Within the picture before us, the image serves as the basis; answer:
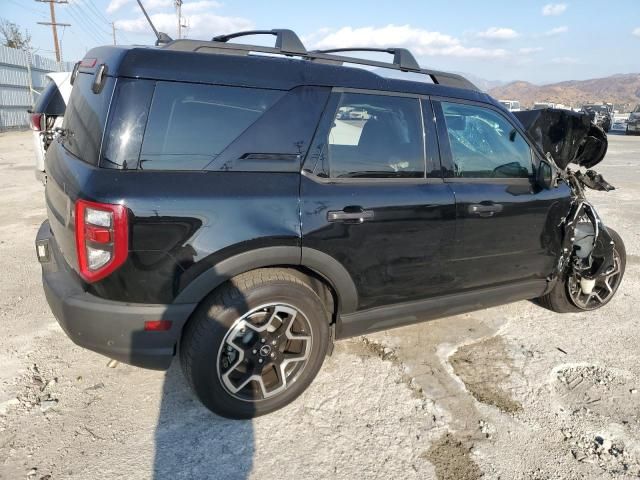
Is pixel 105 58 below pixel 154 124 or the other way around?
the other way around

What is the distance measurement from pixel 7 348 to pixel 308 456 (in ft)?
7.36

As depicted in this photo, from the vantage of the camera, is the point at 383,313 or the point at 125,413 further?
the point at 383,313

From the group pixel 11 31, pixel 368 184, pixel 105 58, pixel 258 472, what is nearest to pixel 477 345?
pixel 368 184

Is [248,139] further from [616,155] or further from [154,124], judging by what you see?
[616,155]

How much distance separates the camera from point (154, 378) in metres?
2.92

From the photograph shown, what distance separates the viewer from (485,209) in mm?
3039

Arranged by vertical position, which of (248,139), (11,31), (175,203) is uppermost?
(11,31)

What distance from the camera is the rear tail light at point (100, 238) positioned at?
6.86 ft

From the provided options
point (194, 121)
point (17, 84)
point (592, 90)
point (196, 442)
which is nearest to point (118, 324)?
point (196, 442)

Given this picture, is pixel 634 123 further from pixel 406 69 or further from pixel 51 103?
pixel 51 103

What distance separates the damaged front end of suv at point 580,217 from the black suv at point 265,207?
59 centimetres

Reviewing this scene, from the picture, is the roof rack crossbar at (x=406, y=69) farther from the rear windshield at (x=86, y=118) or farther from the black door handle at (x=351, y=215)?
the rear windshield at (x=86, y=118)

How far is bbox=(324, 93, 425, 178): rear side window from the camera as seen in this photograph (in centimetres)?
264

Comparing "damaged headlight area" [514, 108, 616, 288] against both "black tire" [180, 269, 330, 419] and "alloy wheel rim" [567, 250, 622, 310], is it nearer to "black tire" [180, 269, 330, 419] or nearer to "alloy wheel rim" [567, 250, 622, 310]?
"alloy wheel rim" [567, 250, 622, 310]
